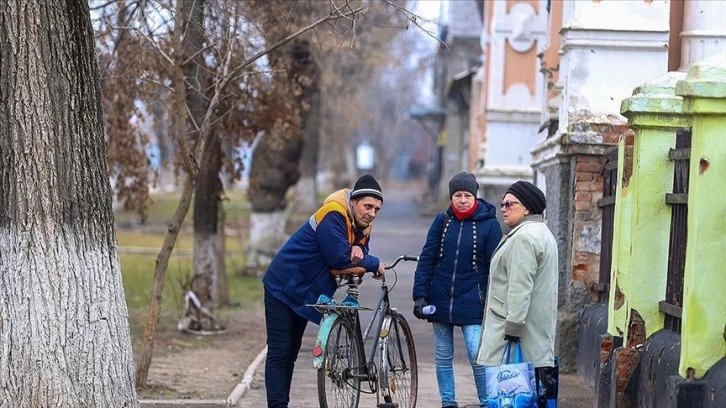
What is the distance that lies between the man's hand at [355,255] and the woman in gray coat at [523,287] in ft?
2.89

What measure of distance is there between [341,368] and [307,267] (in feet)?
2.23

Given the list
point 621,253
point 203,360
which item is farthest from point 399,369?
point 203,360

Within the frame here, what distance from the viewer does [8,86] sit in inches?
249

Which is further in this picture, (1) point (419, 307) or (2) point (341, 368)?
(1) point (419, 307)

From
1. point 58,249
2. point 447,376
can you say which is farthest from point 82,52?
point 447,376

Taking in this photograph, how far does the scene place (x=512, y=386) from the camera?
6645 millimetres

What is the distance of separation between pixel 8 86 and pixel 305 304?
2.21m

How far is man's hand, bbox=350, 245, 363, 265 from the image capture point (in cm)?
737

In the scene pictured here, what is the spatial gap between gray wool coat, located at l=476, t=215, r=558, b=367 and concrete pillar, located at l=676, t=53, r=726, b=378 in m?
1.31

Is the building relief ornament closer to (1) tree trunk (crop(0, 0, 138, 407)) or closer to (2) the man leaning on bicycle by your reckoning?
(2) the man leaning on bicycle

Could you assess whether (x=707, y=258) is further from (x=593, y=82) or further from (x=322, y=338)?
(x=593, y=82)

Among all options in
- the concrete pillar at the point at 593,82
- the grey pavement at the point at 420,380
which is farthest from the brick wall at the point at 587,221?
the grey pavement at the point at 420,380

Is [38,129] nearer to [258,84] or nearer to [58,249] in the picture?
[58,249]

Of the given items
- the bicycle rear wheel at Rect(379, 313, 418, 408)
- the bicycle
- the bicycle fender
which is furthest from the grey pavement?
the bicycle fender
